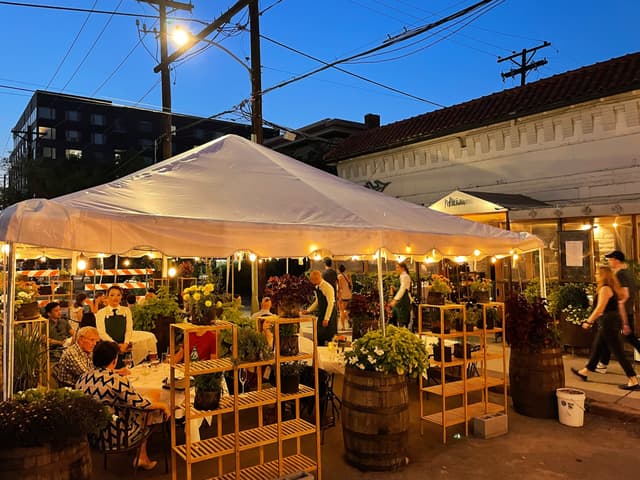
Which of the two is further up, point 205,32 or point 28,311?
point 205,32

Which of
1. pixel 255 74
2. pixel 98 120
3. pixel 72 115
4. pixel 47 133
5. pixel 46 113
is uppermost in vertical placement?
pixel 98 120

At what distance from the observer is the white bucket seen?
5707 mm

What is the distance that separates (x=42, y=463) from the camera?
2.88 meters

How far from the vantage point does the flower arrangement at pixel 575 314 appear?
881 cm

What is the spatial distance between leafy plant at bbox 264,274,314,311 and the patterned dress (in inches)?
55.9

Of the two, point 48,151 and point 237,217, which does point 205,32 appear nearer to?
point 237,217

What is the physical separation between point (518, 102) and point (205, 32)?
8.88 metres

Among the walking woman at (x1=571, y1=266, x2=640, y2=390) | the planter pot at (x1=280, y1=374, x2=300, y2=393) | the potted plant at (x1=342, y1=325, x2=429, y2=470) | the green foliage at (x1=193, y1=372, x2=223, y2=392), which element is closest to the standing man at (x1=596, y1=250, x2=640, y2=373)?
the walking woman at (x1=571, y1=266, x2=640, y2=390)

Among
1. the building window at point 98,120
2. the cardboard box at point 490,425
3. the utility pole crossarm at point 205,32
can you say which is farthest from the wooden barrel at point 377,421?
the building window at point 98,120

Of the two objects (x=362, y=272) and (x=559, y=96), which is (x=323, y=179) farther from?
(x=362, y=272)

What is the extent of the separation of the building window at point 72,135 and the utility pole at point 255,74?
2047 inches

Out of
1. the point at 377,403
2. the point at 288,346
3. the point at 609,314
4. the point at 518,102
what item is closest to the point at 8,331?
the point at 288,346

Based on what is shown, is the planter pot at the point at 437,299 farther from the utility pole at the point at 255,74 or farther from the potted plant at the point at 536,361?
the utility pole at the point at 255,74

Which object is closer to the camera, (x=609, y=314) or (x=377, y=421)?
(x=377, y=421)
